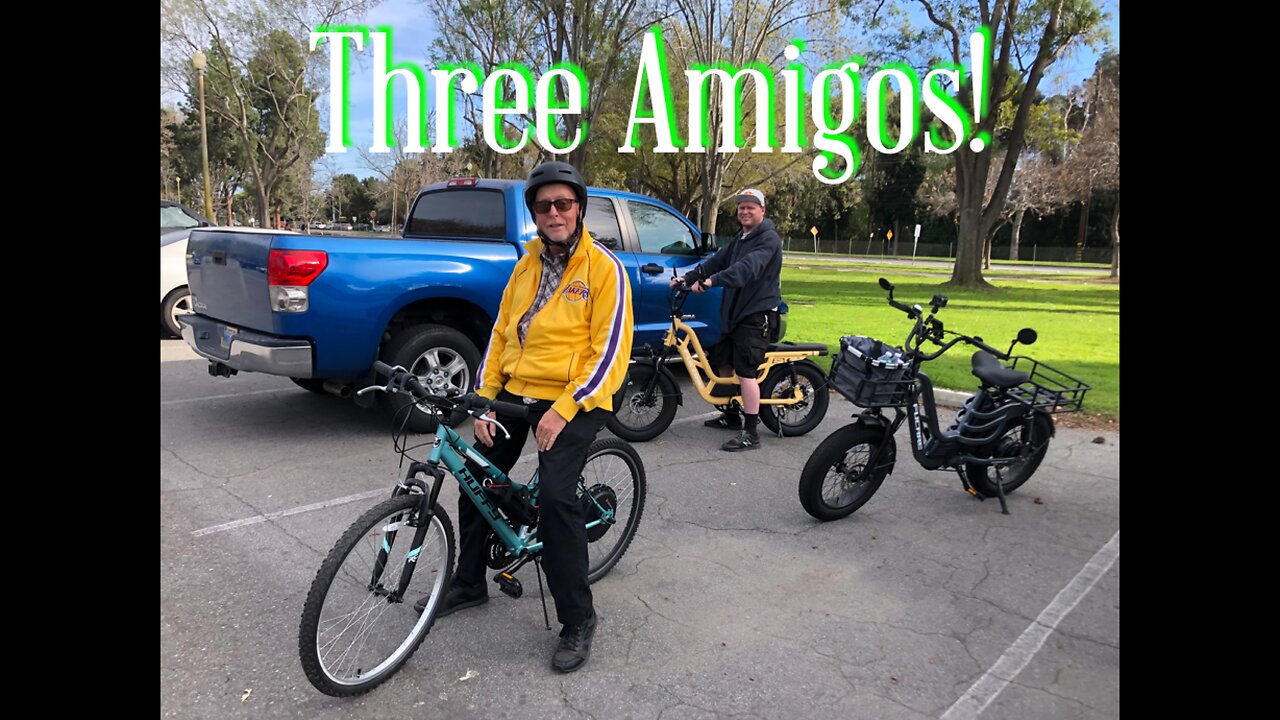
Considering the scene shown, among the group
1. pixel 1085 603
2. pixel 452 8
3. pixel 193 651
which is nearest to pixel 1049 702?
pixel 1085 603

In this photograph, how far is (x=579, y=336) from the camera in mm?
2967

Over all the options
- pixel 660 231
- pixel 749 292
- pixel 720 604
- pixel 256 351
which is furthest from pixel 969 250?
pixel 720 604

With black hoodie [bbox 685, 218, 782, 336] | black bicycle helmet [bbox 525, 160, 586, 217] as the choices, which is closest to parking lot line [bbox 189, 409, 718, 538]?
black bicycle helmet [bbox 525, 160, 586, 217]

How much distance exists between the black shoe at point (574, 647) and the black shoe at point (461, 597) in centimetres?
49

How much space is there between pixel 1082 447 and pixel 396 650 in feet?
18.2

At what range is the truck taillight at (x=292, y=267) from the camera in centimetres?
511

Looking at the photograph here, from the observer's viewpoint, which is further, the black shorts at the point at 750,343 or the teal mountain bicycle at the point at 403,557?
the black shorts at the point at 750,343

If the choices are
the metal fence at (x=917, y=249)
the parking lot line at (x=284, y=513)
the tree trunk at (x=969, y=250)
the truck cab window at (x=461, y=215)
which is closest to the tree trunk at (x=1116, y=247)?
the tree trunk at (x=969, y=250)

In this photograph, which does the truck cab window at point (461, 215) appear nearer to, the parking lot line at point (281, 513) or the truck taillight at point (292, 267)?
the truck taillight at point (292, 267)

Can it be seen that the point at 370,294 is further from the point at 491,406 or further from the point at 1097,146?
the point at 1097,146

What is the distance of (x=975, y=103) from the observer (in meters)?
21.8

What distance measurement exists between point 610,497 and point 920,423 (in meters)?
2.14

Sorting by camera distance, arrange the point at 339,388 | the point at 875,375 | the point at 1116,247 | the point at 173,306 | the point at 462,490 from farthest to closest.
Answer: the point at 173,306, the point at 1116,247, the point at 339,388, the point at 875,375, the point at 462,490
